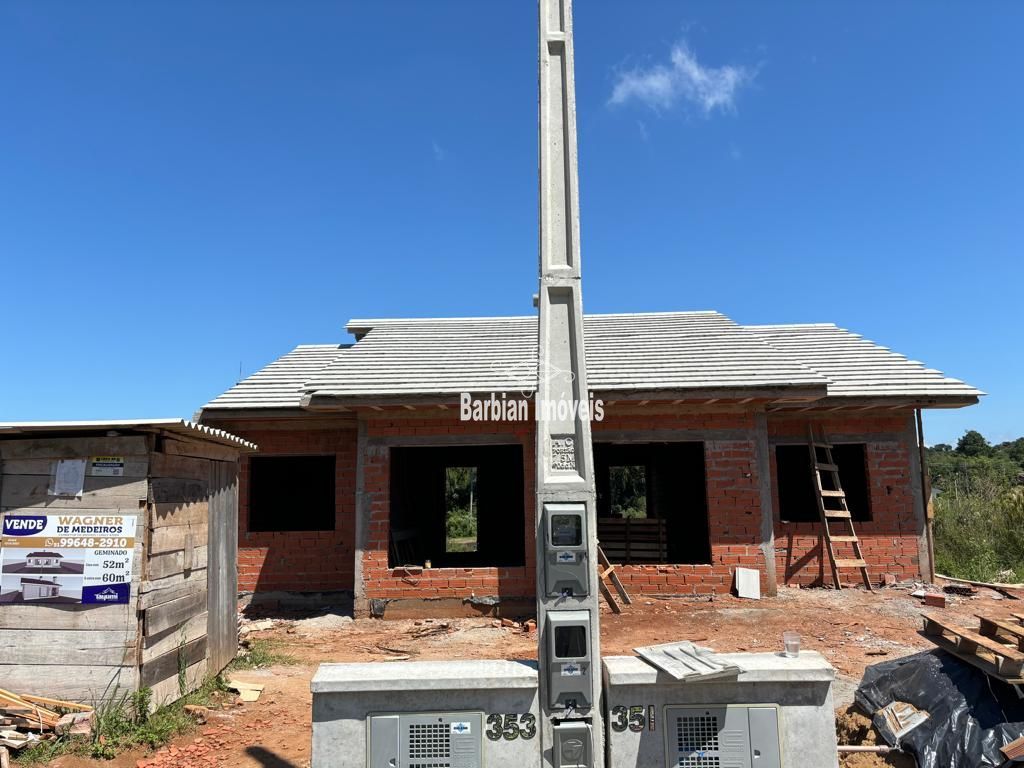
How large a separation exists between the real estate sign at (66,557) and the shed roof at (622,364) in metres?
4.57

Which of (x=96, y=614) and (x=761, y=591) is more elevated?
(x=96, y=614)

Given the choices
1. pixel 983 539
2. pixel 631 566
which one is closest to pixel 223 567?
pixel 631 566

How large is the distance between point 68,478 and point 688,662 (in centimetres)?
538

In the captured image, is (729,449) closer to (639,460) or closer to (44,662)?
(639,460)

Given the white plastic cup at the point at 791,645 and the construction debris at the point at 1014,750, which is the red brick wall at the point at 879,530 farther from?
the white plastic cup at the point at 791,645

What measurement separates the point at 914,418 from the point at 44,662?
13064mm

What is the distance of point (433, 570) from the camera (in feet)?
33.4

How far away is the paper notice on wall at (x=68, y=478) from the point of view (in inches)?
224

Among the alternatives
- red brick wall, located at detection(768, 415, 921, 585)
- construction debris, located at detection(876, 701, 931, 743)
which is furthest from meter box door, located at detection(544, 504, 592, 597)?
red brick wall, located at detection(768, 415, 921, 585)

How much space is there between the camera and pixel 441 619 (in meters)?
9.94

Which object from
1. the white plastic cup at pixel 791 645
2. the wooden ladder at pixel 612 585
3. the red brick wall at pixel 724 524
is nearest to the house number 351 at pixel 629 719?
the white plastic cup at pixel 791 645

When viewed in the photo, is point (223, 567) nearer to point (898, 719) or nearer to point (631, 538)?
point (898, 719)

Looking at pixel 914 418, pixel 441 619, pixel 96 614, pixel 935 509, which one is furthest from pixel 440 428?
pixel 935 509

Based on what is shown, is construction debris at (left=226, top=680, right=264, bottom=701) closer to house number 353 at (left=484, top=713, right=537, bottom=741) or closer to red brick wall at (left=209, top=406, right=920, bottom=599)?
red brick wall at (left=209, top=406, right=920, bottom=599)
